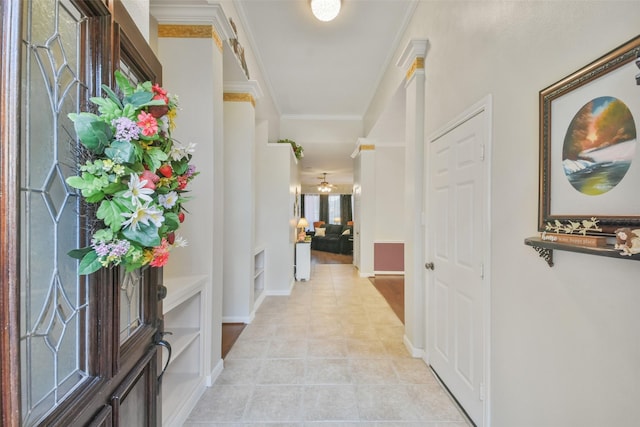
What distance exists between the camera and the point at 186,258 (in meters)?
2.25

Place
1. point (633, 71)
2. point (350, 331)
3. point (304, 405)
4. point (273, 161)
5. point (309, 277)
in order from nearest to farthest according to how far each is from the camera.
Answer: point (633, 71) → point (304, 405) → point (350, 331) → point (273, 161) → point (309, 277)

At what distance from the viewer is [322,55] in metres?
3.97

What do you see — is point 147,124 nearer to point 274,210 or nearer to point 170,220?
point 170,220

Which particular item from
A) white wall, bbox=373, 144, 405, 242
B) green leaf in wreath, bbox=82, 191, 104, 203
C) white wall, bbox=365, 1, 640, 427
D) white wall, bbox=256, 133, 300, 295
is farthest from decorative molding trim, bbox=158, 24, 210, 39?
white wall, bbox=373, 144, 405, 242

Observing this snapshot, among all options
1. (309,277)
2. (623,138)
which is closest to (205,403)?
(623,138)

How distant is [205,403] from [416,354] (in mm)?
1849

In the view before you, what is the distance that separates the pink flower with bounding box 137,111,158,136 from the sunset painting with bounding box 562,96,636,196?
4.77 feet

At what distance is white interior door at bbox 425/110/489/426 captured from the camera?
5.92 ft

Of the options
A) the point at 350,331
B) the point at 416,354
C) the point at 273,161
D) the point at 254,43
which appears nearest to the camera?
the point at 416,354

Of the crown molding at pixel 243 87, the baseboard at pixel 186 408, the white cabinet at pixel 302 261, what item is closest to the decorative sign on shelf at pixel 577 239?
the baseboard at pixel 186 408

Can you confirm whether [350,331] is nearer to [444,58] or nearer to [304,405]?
[304,405]

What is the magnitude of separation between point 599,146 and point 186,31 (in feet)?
8.62

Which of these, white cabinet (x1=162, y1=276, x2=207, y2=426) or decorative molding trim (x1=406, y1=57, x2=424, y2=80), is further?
decorative molding trim (x1=406, y1=57, x2=424, y2=80)

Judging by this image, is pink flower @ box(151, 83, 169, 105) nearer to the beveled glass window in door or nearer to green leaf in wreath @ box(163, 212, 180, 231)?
the beveled glass window in door
